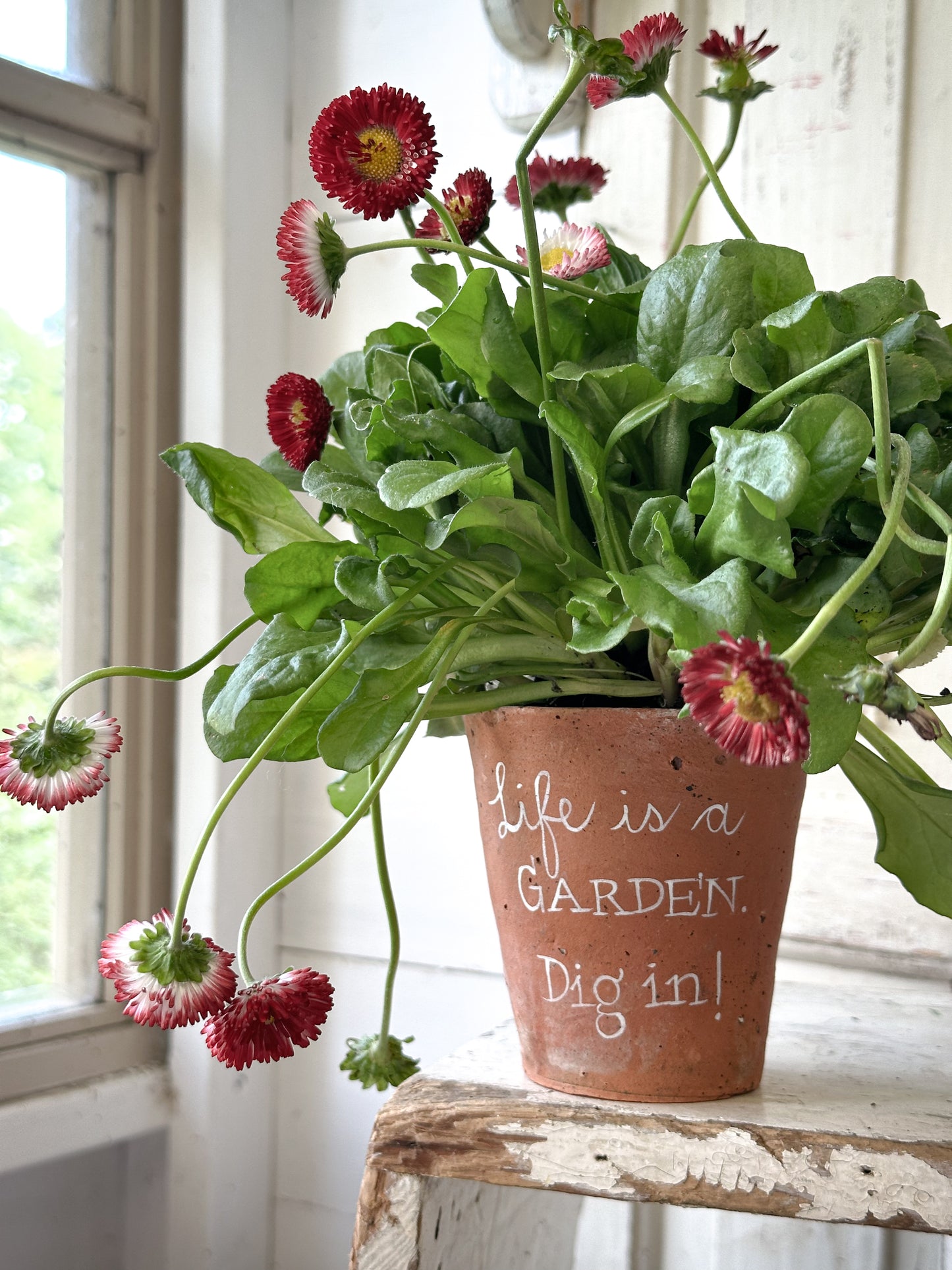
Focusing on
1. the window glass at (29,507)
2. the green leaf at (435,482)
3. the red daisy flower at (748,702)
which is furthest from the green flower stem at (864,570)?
the window glass at (29,507)

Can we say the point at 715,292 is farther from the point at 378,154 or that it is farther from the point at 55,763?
the point at 55,763

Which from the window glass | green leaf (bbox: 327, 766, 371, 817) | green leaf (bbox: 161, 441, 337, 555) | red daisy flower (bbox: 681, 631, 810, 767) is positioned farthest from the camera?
the window glass

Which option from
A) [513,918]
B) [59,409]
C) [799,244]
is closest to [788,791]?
[513,918]

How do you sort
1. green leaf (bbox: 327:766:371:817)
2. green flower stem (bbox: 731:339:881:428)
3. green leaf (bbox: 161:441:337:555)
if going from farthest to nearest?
1. green leaf (bbox: 327:766:371:817)
2. green leaf (bbox: 161:441:337:555)
3. green flower stem (bbox: 731:339:881:428)

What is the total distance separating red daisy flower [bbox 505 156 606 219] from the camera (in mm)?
600

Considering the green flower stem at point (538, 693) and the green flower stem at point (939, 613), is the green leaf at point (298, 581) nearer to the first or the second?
the green flower stem at point (538, 693)

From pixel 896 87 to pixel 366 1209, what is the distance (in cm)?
82

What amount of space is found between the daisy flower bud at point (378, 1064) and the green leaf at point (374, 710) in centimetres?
15

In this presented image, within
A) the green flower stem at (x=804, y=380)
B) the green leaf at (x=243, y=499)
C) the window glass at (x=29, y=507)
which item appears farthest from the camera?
the window glass at (x=29, y=507)

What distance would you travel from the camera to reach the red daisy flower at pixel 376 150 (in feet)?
1.48

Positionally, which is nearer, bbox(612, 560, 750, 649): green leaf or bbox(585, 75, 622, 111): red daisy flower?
bbox(612, 560, 750, 649): green leaf

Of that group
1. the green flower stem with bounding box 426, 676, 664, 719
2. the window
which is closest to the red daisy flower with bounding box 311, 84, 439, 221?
the green flower stem with bounding box 426, 676, 664, 719

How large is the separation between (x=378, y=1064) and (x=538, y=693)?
19 centimetres

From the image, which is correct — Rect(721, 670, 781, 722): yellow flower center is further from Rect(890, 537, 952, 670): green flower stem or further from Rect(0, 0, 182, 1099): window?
Rect(0, 0, 182, 1099): window
